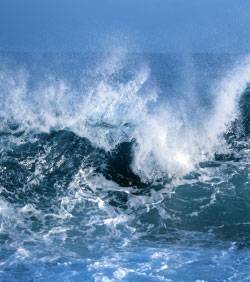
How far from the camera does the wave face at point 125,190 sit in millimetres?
7953

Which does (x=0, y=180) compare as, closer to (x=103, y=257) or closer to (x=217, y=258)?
(x=103, y=257)

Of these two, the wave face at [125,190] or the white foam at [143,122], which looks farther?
the white foam at [143,122]

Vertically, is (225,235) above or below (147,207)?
below

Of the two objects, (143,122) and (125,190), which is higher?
(143,122)

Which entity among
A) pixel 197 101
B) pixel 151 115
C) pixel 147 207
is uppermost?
pixel 197 101

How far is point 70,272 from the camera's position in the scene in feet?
25.3

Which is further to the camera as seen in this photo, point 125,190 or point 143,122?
point 143,122

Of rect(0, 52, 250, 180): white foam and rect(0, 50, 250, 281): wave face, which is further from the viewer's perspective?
rect(0, 52, 250, 180): white foam

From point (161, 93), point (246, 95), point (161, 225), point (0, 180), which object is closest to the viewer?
point (161, 225)

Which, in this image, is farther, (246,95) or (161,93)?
(161,93)

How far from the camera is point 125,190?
1127cm

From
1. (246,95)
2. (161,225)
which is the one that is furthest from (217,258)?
(246,95)

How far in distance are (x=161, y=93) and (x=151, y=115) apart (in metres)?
11.2

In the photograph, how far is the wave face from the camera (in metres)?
7.95
